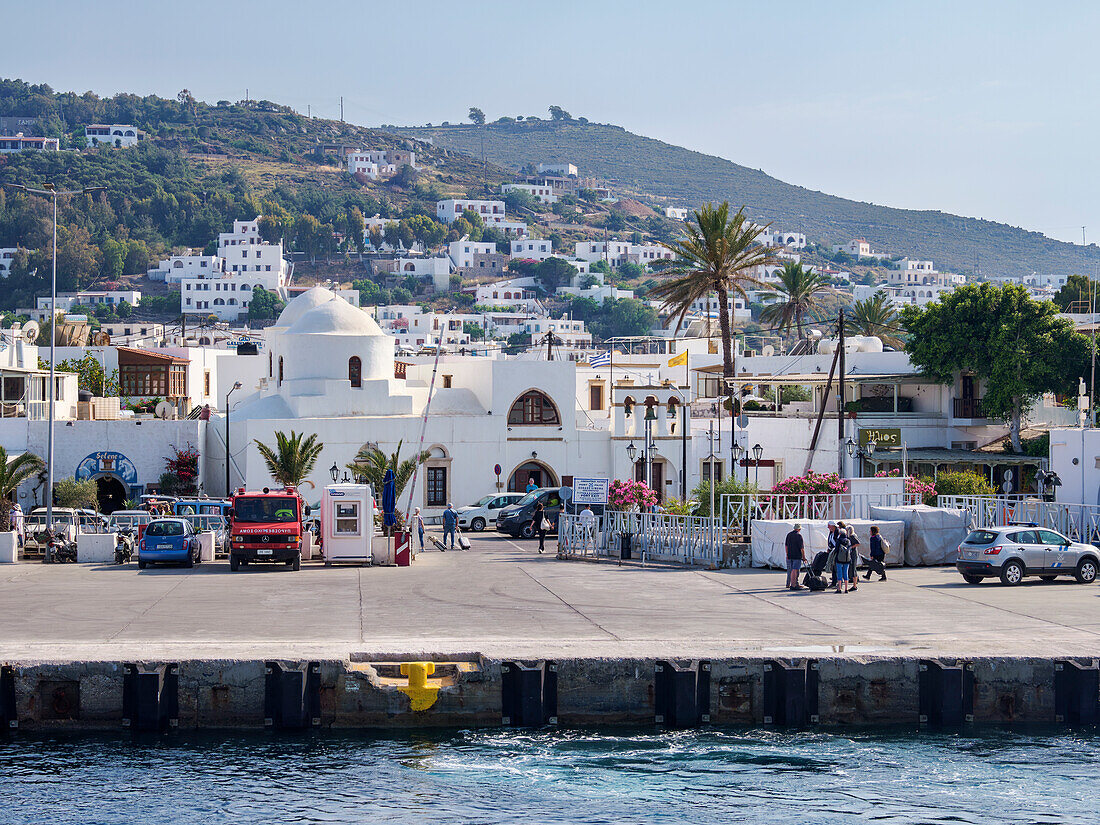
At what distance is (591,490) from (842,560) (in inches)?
370

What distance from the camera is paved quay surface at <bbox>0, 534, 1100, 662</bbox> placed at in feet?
66.0

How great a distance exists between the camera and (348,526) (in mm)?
33562

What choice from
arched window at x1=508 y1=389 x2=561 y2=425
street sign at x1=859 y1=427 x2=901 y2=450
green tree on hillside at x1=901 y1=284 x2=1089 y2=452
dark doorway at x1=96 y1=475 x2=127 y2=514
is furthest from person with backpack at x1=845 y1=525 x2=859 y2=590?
dark doorway at x1=96 y1=475 x2=127 y2=514

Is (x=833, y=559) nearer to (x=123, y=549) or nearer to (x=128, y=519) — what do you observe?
(x=123, y=549)

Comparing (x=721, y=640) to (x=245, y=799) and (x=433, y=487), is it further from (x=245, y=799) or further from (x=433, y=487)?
(x=433, y=487)

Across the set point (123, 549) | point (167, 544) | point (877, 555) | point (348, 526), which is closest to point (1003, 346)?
point (877, 555)

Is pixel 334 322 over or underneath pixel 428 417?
over

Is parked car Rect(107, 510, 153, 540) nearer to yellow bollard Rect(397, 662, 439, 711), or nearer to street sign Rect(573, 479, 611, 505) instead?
street sign Rect(573, 479, 611, 505)

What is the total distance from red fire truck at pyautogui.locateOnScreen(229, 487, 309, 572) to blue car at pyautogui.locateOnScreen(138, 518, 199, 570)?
1.55 m

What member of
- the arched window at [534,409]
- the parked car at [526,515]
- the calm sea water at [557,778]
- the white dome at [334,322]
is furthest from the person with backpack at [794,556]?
the white dome at [334,322]

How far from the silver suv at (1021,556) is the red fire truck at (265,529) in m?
15.4

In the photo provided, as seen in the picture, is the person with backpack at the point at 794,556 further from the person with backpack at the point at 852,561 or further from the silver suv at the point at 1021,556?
the silver suv at the point at 1021,556

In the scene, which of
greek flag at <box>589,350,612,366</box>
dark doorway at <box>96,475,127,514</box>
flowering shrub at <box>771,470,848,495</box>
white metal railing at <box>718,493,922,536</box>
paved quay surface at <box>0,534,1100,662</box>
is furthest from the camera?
greek flag at <box>589,350,612,366</box>

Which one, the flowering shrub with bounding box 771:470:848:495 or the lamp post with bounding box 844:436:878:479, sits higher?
the lamp post with bounding box 844:436:878:479
